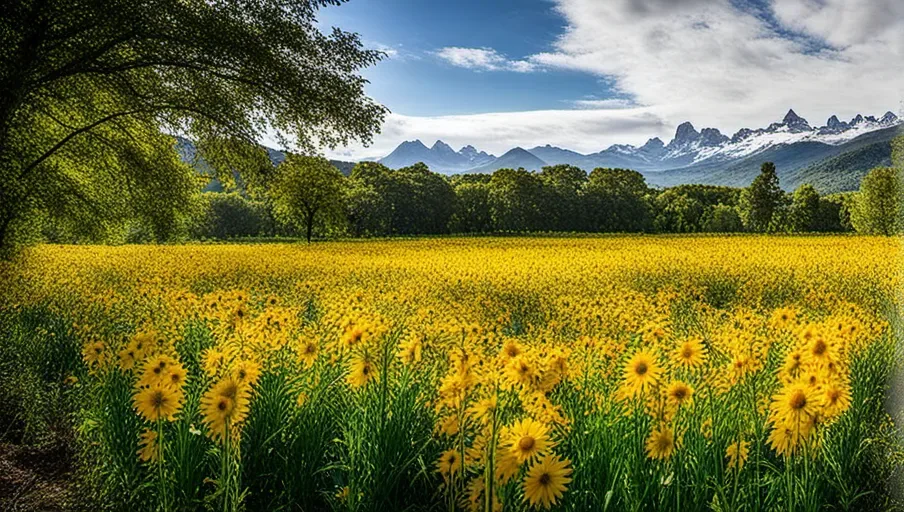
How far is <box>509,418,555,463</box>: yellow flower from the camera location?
1.90m

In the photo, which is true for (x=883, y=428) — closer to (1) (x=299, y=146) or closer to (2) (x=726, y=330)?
(2) (x=726, y=330)

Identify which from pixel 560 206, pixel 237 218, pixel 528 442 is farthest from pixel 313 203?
pixel 237 218

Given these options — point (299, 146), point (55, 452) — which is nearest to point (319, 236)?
point (299, 146)

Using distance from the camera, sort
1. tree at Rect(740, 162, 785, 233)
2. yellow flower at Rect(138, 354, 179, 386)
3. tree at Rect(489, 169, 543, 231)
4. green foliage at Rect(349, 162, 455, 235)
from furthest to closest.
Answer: tree at Rect(489, 169, 543, 231)
tree at Rect(740, 162, 785, 233)
green foliage at Rect(349, 162, 455, 235)
yellow flower at Rect(138, 354, 179, 386)

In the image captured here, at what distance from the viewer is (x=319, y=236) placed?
67.2m

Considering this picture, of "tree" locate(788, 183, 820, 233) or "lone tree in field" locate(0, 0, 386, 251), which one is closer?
"lone tree in field" locate(0, 0, 386, 251)

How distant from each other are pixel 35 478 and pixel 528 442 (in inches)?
194

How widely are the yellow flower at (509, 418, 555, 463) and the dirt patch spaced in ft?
13.1

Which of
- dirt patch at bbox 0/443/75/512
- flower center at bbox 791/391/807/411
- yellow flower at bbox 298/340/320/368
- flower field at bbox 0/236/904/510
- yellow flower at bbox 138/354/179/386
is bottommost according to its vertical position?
dirt patch at bbox 0/443/75/512

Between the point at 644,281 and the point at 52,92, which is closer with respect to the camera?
the point at 52,92

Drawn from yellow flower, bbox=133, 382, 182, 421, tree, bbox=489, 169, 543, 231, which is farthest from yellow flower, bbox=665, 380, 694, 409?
tree, bbox=489, 169, 543, 231

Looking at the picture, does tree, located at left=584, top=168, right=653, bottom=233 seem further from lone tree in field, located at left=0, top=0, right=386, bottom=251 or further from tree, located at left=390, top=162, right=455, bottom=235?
lone tree in field, located at left=0, top=0, right=386, bottom=251

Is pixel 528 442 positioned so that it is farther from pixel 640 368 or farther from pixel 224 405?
pixel 224 405

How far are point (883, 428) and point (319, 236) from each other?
219ft
